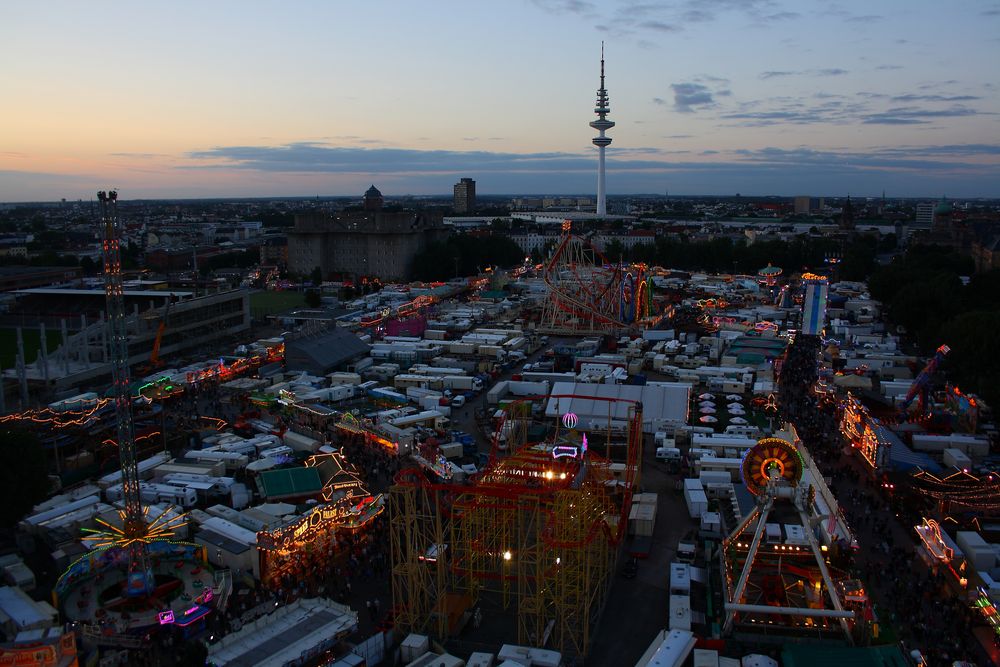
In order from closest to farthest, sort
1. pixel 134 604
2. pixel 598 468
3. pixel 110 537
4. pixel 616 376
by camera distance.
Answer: pixel 134 604, pixel 110 537, pixel 598 468, pixel 616 376

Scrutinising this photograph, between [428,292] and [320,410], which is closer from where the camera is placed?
[320,410]

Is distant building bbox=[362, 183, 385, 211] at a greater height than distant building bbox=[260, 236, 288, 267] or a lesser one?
greater

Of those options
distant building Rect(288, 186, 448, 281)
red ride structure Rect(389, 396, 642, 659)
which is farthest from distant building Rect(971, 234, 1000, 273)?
red ride structure Rect(389, 396, 642, 659)

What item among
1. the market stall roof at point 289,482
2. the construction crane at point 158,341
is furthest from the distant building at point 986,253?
the construction crane at point 158,341

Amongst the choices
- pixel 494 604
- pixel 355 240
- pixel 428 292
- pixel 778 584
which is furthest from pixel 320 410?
pixel 355 240

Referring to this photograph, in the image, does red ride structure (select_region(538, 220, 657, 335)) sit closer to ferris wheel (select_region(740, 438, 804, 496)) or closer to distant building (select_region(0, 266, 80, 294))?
ferris wheel (select_region(740, 438, 804, 496))

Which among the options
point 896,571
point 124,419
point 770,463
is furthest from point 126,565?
point 896,571

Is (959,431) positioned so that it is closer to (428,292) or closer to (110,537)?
(110,537)
